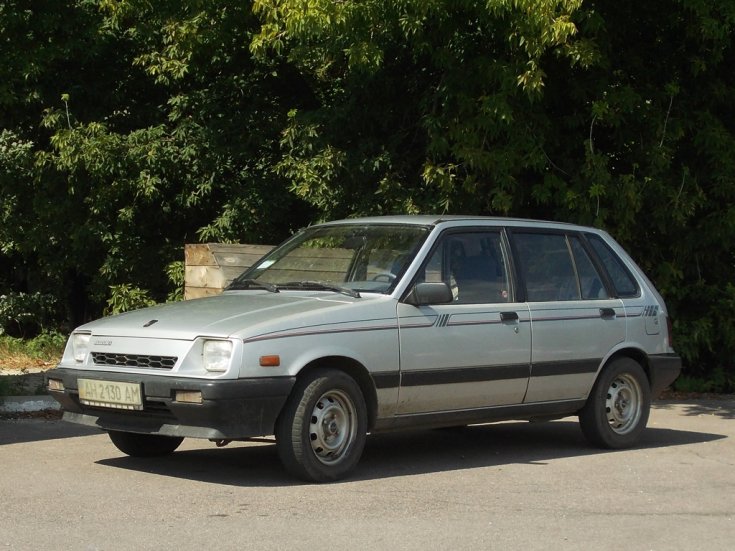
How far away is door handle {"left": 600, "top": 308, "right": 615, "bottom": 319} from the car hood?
6.82 ft

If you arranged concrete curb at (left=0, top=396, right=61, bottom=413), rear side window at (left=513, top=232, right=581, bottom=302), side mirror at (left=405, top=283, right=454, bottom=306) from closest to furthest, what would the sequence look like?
side mirror at (left=405, top=283, right=454, bottom=306)
rear side window at (left=513, top=232, right=581, bottom=302)
concrete curb at (left=0, top=396, right=61, bottom=413)

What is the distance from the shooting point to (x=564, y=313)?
9008mm

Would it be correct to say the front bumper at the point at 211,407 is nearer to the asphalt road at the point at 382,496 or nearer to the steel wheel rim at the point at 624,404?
the asphalt road at the point at 382,496

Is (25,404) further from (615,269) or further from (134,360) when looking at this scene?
(615,269)

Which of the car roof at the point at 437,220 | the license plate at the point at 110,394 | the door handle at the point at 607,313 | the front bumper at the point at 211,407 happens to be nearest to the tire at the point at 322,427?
the front bumper at the point at 211,407

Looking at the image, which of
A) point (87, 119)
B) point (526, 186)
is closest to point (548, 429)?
point (526, 186)

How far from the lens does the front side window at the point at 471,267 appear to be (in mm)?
8430

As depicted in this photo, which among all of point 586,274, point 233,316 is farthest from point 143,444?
point 586,274

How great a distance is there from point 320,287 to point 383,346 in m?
0.65

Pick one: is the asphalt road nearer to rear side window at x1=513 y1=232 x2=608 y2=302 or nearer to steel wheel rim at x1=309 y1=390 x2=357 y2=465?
steel wheel rim at x1=309 y1=390 x2=357 y2=465

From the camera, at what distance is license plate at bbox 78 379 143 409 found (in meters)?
7.38

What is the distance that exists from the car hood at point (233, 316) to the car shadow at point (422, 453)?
0.81 meters

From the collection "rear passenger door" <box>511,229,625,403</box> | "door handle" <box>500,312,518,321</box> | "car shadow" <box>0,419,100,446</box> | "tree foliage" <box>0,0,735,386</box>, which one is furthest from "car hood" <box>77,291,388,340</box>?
"tree foliage" <box>0,0,735,386</box>

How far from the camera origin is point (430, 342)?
8102 millimetres
